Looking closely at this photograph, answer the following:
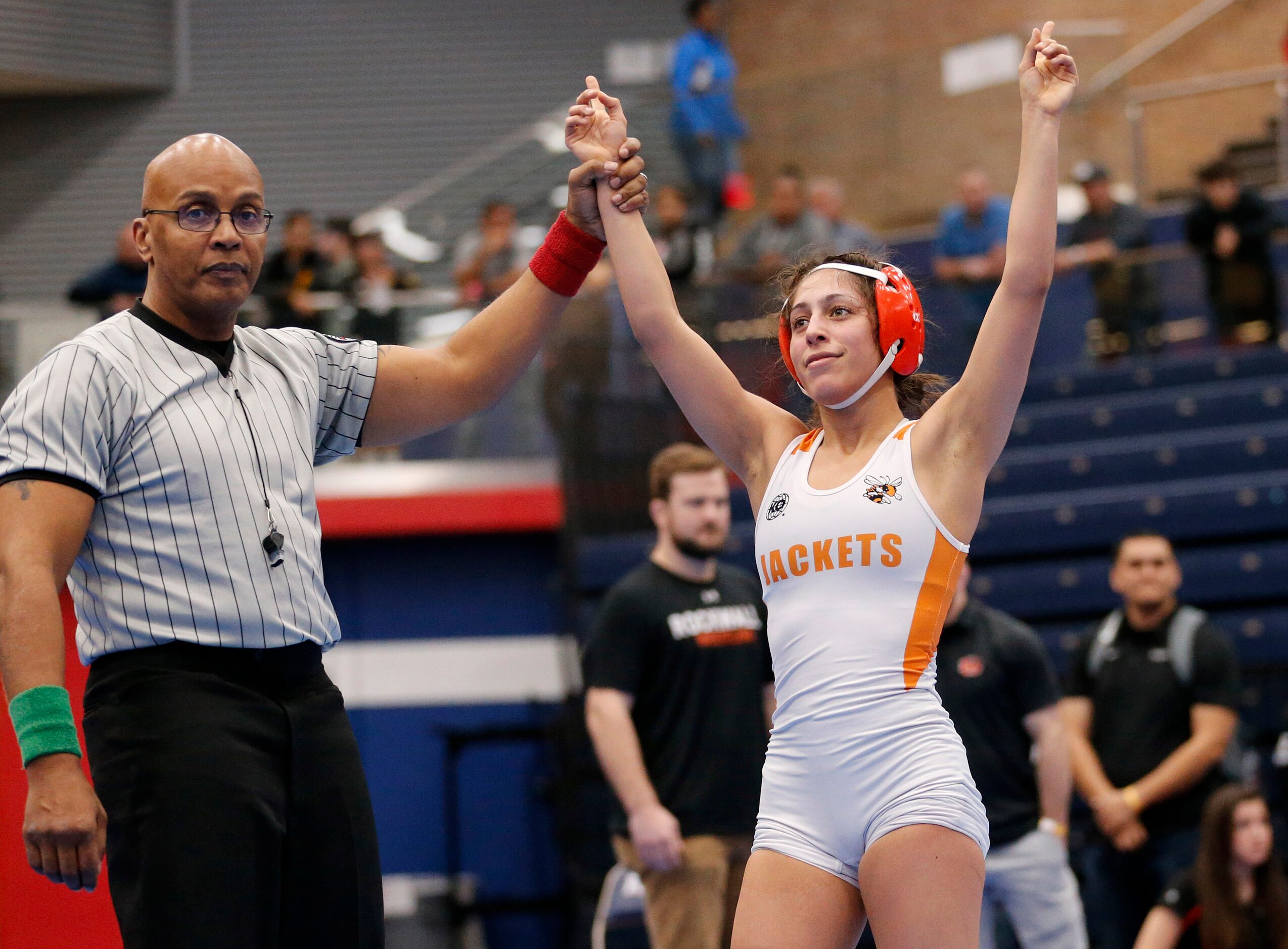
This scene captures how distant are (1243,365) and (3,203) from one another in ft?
41.3

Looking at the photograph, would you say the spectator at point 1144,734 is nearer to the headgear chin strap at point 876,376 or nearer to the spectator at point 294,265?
the headgear chin strap at point 876,376

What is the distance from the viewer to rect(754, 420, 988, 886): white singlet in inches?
115

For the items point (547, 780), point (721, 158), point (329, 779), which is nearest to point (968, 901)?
point (329, 779)

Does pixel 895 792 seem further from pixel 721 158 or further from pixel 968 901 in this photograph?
pixel 721 158

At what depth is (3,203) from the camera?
16016mm

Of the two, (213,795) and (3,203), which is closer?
(213,795)

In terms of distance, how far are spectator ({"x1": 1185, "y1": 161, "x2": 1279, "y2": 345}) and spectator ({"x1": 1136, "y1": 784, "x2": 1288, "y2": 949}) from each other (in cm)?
518

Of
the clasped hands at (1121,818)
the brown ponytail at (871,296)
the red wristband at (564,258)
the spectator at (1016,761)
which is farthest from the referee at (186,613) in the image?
the clasped hands at (1121,818)

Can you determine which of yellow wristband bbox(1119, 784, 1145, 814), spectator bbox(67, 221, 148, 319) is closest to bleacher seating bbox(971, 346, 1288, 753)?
yellow wristband bbox(1119, 784, 1145, 814)

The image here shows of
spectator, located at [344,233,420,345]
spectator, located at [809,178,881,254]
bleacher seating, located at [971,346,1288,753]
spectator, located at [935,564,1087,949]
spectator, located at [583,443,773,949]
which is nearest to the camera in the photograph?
spectator, located at [583,443,773,949]

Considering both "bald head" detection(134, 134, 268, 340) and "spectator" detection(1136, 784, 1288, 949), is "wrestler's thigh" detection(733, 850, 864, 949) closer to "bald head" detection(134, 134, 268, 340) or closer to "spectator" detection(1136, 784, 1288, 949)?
"bald head" detection(134, 134, 268, 340)

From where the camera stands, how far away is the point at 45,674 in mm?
2639

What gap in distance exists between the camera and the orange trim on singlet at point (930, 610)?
2982 millimetres

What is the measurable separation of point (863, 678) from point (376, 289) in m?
8.22
